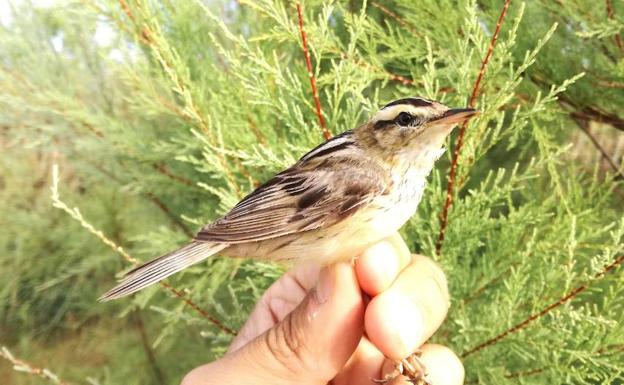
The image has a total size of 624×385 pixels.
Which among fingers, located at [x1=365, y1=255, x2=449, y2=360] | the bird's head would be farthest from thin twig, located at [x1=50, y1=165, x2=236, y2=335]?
the bird's head

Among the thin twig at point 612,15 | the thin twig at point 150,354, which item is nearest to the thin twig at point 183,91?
the thin twig at point 612,15

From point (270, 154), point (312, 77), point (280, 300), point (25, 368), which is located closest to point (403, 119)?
point (312, 77)

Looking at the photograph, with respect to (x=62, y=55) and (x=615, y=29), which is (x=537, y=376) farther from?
(x=62, y=55)

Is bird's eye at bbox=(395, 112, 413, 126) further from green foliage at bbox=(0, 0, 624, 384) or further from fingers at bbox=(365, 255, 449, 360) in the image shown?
fingers at bbox=(365, 255, 449, 360)

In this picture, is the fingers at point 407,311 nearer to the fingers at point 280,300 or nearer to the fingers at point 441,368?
the fingers at point 441,368

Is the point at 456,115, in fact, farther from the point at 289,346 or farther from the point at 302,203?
the point at 289,346

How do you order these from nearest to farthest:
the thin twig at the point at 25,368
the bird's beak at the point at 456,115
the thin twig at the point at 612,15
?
the bird's beak at the point at 456,115 → the thin twig at the point at 25,368 → the thin twig at the point at 612,15
